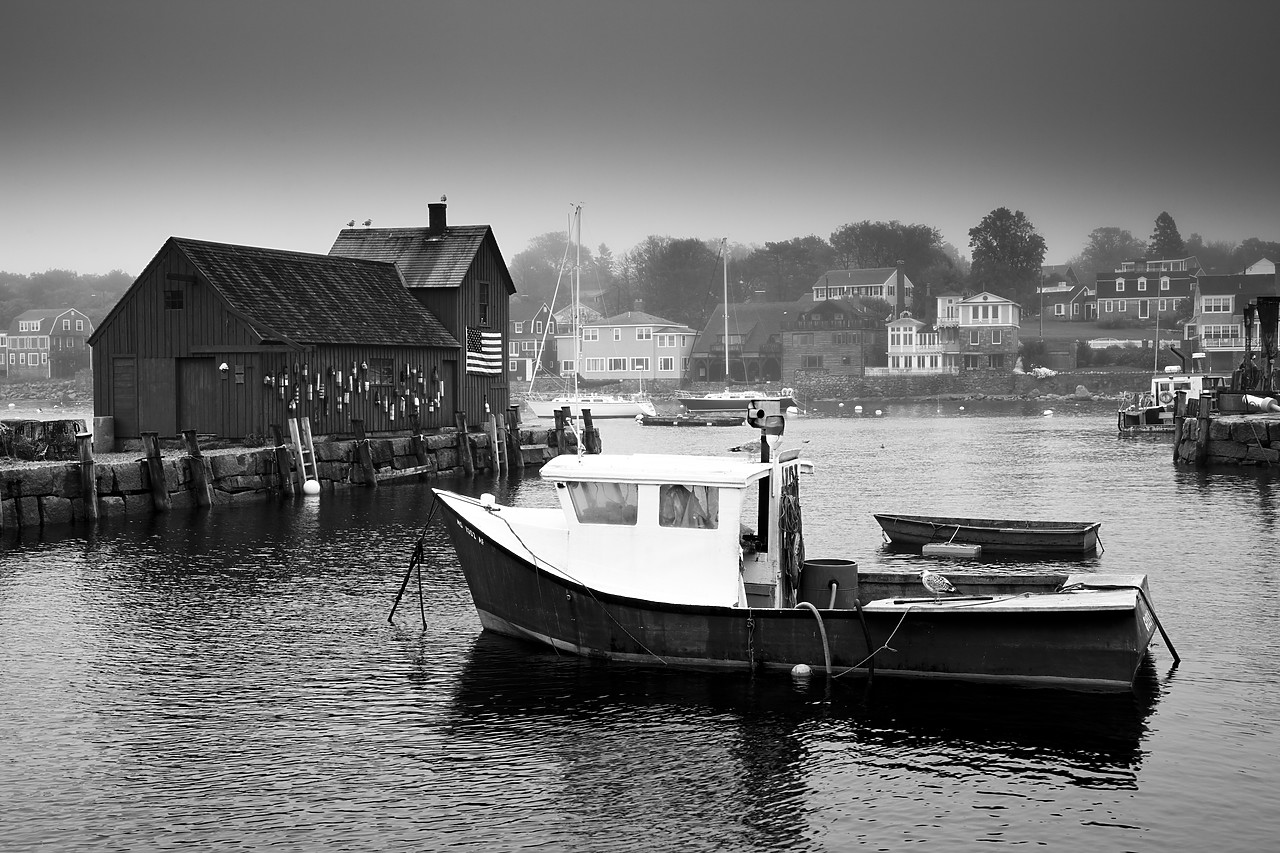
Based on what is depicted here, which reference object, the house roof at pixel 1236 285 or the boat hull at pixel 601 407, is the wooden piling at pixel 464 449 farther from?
the house roof at pixel 1236 285

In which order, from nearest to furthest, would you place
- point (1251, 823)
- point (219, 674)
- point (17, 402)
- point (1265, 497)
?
point (1251, 823) < point (219, 674) < point (1265, 497) < point (17, 402)

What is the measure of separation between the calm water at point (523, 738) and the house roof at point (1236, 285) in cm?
12937

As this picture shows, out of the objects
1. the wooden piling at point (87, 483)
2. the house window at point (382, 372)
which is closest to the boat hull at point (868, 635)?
the wooden piling at point (87, 483)

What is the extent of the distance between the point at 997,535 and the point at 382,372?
79.4ft

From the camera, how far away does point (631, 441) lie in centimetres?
7906

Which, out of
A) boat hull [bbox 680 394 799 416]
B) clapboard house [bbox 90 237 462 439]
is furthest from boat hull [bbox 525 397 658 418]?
clapboard house [bbox 90 237 462 439]

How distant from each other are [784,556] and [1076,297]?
170637mm

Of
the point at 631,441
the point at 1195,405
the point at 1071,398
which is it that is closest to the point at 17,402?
the point at 631,441

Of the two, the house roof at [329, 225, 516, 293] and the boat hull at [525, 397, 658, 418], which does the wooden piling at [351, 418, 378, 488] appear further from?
the boat hull at [525, 397, 658, 418]

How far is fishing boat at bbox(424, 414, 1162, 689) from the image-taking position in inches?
671

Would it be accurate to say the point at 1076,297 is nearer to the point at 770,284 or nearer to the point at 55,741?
the point at 770,284

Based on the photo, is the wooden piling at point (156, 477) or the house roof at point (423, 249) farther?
the house roof at point (423, 249)

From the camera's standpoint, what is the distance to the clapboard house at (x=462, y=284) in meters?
50.8

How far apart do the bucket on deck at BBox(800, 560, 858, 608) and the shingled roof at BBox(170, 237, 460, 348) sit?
25.5 m
